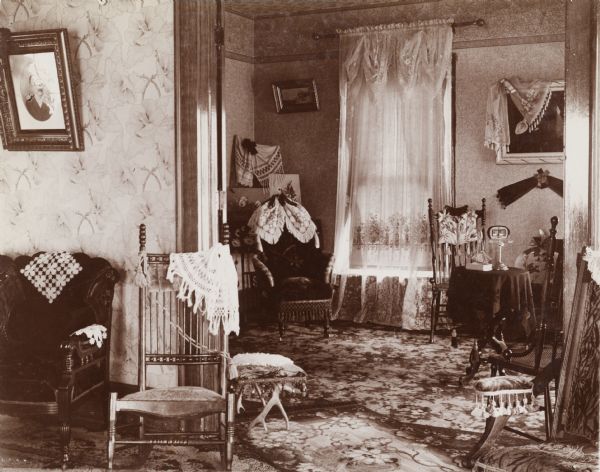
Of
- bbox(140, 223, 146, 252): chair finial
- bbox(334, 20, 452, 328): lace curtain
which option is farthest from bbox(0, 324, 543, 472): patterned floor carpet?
bbox(334, 20, 452, 328): lace curtain

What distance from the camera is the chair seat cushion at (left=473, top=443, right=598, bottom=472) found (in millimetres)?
2578

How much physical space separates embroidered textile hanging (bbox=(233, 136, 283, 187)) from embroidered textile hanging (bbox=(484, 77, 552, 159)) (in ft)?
7.77

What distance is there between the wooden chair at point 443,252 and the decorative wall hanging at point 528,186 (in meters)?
0.22

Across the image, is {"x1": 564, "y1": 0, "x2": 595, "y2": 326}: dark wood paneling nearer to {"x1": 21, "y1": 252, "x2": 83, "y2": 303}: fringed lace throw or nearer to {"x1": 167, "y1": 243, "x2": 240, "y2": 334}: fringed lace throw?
{"x1": 167, "y1": 243, "x2": 240, "y2": 334}: fringed lace throw

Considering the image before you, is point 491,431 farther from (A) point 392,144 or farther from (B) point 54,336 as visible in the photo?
(A) point 392,144

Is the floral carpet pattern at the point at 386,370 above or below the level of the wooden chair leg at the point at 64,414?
below

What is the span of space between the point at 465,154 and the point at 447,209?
69 centimetres

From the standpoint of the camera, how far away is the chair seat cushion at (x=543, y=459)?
258 cm

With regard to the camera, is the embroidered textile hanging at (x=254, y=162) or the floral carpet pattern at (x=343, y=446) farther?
the embroidered textile hanging at (x=254, y=162)

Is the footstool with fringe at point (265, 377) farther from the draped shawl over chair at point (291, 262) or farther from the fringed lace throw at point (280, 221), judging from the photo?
the fringed lace throw at point (280, 221)

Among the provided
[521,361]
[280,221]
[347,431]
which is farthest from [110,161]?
[280,221]

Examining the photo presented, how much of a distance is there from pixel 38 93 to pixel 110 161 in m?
0.62

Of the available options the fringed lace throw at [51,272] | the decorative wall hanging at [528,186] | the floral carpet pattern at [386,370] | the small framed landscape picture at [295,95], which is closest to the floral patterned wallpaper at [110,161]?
the fringed lace throw at [51,272]

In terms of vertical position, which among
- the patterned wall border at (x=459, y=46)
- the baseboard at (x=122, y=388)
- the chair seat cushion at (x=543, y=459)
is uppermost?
the patterned wall border at (x=459, y=46)
